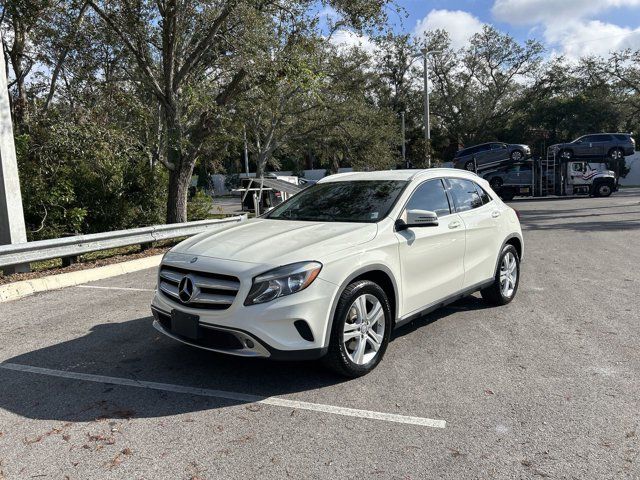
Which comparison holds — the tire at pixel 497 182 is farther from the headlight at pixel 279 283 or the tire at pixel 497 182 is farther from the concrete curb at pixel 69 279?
the headlight at pixel 279 283

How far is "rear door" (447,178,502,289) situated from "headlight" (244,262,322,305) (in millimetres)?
2339

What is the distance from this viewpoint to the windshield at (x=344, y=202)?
15.6 ft

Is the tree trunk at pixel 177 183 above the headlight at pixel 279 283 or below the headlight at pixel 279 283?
above

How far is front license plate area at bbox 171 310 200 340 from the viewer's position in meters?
3.83

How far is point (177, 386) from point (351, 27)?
11.6m

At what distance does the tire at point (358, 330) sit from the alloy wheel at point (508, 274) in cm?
251

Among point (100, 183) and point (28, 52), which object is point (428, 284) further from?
point (28, 52)

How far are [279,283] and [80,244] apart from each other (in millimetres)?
6240

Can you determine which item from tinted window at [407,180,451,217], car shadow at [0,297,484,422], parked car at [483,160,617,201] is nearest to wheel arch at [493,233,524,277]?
tinted window at [407,180,451,217]

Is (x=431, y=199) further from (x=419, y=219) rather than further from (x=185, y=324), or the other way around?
(x=185, y=324)

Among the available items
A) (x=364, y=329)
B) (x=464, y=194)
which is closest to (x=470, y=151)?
(x=464, y=194)

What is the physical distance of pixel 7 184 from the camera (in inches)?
339

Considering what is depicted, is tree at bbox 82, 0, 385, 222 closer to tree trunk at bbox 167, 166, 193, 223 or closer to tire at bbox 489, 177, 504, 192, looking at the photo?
tree trunk at bbox 167, 166, 193, 223

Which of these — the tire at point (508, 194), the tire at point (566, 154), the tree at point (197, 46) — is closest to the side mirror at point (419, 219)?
the tree at point (197, 46)
